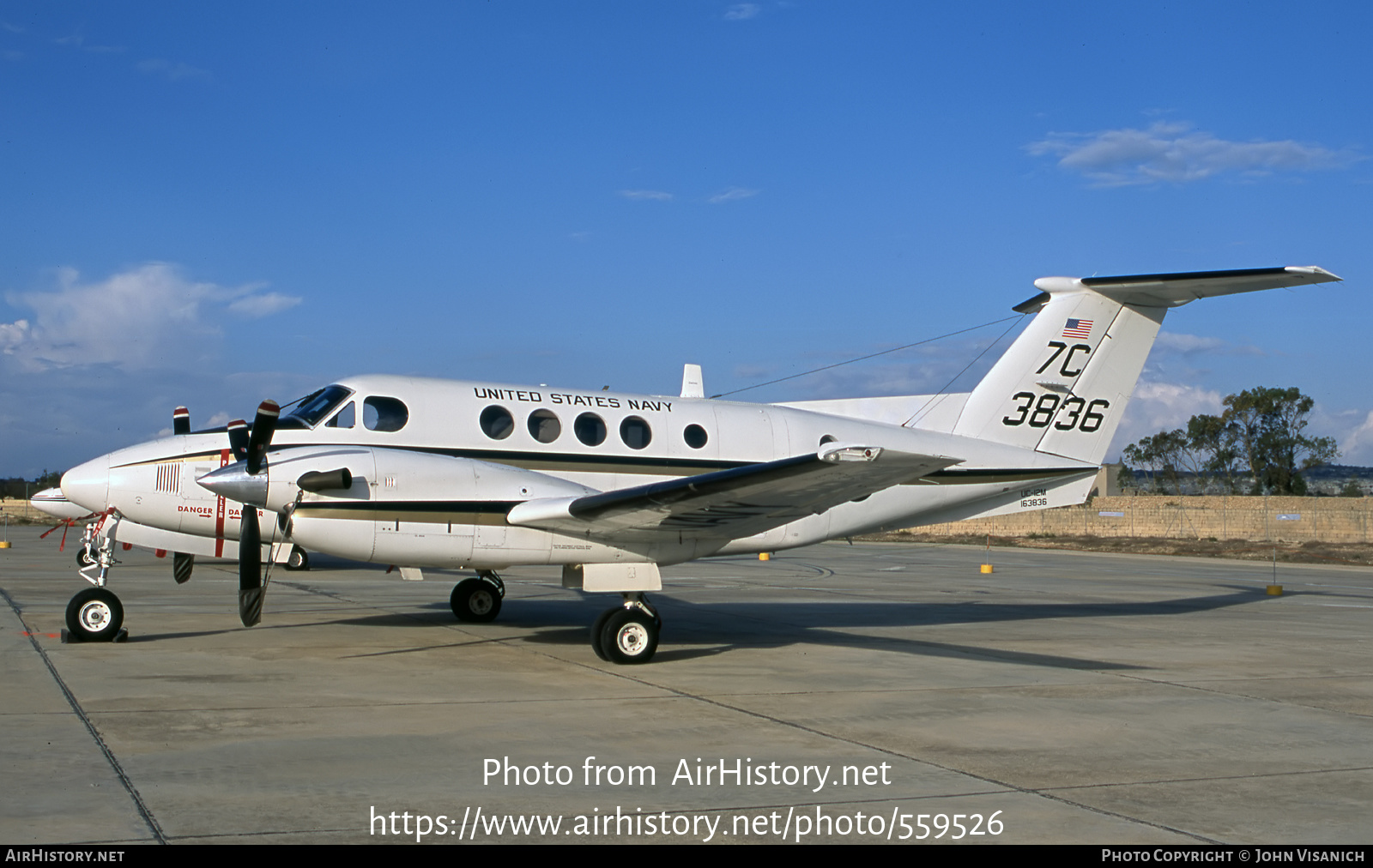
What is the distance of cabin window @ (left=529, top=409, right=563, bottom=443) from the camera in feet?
40.9

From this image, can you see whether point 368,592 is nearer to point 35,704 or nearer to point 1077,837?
point 35,704

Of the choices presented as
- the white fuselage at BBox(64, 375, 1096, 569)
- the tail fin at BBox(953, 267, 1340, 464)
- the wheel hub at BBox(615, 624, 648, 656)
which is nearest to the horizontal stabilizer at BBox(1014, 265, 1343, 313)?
the tail fin at BBox(953, 267, 1340, 464)

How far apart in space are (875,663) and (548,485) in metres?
3.94

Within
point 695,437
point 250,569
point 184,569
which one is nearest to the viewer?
point 250,569

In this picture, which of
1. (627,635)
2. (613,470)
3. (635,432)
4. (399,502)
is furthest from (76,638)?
(635,432)

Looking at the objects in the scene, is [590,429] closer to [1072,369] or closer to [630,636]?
[630,636]

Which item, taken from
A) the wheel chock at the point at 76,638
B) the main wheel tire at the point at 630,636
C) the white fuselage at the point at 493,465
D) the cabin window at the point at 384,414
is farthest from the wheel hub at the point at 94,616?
the main wheel tire at the point at 630,636

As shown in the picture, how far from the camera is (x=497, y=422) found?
40.6ft

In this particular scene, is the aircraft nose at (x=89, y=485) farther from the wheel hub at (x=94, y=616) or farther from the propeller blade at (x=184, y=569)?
the propeller blade at (x=184, y=569)

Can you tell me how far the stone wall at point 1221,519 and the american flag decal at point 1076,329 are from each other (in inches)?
992

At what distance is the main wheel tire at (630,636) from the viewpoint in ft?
36.6

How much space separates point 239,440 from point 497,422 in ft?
8.98

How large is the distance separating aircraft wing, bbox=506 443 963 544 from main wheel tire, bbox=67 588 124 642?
4414 millimetres

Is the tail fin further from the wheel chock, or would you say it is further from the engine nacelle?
the wheel chock
